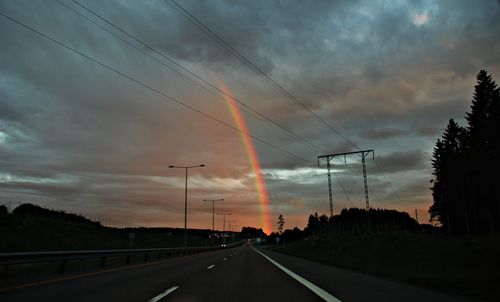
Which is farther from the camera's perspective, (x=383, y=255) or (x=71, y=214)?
(x=71, y=214)

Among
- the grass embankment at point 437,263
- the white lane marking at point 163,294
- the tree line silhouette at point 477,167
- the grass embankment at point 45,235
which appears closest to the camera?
the white lane marking at point 163,294

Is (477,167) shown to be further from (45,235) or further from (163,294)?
(163,294)

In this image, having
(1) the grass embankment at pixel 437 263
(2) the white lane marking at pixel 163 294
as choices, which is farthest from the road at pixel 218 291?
(1) the grass embankment at pixel 437 263

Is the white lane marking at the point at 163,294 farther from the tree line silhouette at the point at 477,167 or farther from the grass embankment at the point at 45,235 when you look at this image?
the tree line silhouette at the point at 477,167

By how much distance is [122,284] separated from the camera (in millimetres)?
14492

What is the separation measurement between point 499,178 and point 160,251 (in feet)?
163

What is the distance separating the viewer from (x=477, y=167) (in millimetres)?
70562

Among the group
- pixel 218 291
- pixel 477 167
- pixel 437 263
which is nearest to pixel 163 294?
pixel 218 291

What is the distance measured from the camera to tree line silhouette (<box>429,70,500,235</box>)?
2518 inches

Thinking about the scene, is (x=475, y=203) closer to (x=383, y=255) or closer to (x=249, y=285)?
(x=383, y=255)

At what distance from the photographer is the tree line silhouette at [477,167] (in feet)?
210

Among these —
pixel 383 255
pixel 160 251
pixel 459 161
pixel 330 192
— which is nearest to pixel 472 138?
pixel 459 161

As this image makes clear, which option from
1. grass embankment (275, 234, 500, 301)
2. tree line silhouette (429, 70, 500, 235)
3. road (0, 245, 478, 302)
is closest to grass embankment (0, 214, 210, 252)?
road (0, 245, 478, 302)

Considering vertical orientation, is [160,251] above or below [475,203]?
below
